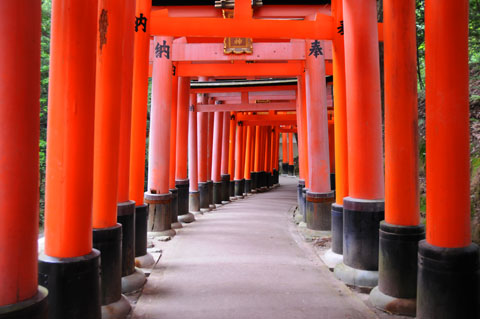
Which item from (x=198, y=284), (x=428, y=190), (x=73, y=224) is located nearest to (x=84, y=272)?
(x=73, y=224)

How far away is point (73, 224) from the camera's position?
9.90ft

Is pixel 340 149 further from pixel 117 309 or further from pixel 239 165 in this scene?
pixel 239 165

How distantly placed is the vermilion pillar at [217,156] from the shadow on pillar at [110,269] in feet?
36.5

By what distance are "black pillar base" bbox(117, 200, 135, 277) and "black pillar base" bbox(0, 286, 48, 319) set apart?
222 centimetres

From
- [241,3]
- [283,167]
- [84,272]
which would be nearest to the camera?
[84,272]

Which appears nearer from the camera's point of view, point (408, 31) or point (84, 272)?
point (84, 272)

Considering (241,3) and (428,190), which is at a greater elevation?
(241,3)

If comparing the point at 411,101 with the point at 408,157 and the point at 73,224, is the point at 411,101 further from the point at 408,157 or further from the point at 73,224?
the point at 73,224

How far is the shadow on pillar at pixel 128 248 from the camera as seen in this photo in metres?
4.55

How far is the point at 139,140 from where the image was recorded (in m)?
5.88

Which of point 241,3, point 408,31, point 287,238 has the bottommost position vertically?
point 287,238

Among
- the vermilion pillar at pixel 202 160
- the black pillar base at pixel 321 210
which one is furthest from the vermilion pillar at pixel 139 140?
the vermilion pillar at pixel 202 160

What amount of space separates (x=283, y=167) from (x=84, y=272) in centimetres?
3803

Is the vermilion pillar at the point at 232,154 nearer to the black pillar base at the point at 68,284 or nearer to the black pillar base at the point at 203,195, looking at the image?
the black pillar base at the point at 203,195
